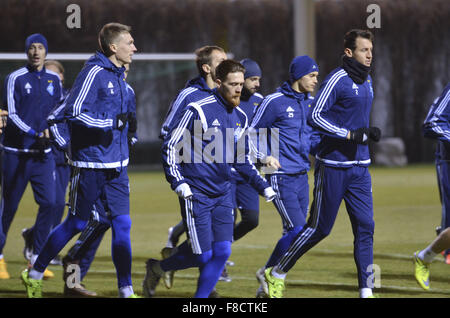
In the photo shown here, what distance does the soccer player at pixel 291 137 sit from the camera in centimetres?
789

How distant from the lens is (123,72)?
732 cm

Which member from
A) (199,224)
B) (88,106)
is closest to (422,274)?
(199,224)

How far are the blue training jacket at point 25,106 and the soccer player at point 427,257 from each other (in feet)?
12.9


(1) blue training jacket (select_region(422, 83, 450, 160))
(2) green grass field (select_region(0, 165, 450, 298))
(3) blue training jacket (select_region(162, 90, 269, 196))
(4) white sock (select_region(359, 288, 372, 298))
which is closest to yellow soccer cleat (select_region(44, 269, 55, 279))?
(2) green grass field (select_region(0, 165, 450, 298))

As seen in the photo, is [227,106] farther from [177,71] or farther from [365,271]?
[177,71]

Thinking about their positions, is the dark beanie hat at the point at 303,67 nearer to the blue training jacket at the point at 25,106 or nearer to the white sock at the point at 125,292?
the white sock at the point at 125,292

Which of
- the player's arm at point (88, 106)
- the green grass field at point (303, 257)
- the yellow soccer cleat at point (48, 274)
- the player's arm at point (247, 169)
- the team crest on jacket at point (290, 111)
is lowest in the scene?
the green grass field at point (303, 257)

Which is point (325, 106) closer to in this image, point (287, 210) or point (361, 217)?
point (361, 217)

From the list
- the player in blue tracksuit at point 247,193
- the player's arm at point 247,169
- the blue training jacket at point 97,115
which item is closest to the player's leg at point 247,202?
the player in blue tracksuit at point 247,193

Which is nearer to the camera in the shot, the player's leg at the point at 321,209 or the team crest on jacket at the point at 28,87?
the player's leg at the point at 321,209

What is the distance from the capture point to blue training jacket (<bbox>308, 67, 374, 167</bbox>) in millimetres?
7078

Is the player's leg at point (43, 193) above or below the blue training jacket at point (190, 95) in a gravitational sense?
below

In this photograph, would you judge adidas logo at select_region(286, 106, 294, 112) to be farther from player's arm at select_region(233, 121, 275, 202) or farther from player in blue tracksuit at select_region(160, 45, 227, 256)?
player's arm at select_region(233, 121, 275, 202)
